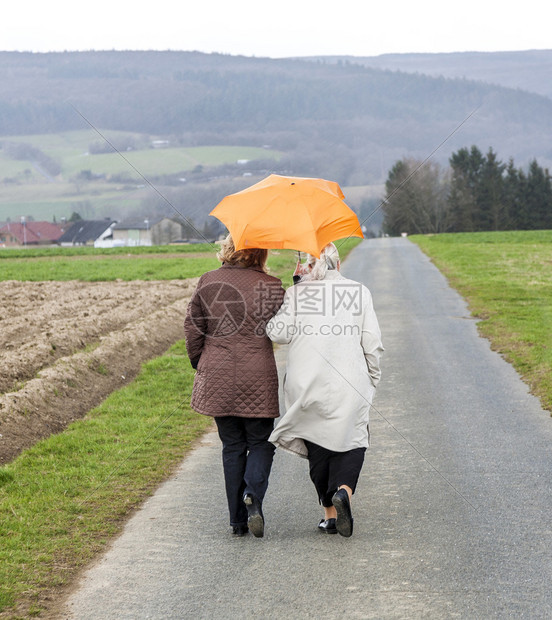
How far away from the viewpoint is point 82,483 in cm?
618

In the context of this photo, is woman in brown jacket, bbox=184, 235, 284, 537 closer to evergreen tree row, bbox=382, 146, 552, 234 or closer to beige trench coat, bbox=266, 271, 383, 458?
beige trench coat, bbox=266, 271, 383, 458

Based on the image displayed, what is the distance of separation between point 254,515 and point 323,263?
1623 millimetres

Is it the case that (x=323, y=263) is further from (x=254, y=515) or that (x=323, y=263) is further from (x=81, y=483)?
(x=81, y=483)

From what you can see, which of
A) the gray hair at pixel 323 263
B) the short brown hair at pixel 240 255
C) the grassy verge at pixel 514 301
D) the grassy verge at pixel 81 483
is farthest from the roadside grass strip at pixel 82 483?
the grassy verge at pixel 514 301

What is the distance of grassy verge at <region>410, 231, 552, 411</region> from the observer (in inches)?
442

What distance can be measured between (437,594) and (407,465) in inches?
100

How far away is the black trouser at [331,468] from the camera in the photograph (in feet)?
16.4

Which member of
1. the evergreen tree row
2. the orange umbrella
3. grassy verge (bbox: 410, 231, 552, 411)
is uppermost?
the evergreen tree row

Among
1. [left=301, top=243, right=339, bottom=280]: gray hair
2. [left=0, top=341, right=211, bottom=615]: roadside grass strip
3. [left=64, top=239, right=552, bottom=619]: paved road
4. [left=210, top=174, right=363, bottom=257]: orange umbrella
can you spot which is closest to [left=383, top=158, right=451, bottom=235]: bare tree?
[left=0, top=341, right=211, bottom=615]: roadside grass strip

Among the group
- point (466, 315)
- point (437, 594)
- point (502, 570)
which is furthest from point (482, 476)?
point (466, 315)

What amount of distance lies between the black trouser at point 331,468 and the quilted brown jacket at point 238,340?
16.3 inches

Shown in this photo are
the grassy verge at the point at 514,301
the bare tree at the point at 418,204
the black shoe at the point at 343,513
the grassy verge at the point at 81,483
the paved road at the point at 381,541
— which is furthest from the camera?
the bare tree at the point at 418,204

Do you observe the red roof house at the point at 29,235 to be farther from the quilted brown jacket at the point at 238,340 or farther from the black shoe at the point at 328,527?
the black shoe at the point at 328,527

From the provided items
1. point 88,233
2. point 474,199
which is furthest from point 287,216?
point 88,233
